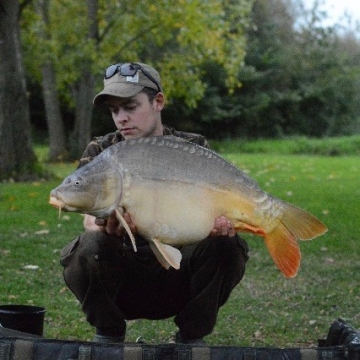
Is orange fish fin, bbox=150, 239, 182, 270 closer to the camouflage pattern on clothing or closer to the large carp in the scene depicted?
the large carp

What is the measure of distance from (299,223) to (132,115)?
0.87 metres

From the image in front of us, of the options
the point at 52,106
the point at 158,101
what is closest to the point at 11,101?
the point at 158,101

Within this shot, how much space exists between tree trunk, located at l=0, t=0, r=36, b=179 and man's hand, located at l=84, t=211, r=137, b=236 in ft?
35.4

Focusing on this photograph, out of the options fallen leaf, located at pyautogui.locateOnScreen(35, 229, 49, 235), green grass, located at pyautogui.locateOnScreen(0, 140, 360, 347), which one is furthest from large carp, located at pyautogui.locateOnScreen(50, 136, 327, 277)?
fallen leaf, located at pyautogui.locateOnScreen(35, 229, 49, 235)

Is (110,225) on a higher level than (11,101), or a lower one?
higher

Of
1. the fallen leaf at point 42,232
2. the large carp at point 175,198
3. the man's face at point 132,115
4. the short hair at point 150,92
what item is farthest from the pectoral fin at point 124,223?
the fallen leaf at point 42,232

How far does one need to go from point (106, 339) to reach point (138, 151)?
0.99 meters

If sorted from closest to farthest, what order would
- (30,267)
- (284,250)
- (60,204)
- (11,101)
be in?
(60,204) → (284,250) → (30,267) → (11,101)

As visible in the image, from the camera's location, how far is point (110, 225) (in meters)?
3.47

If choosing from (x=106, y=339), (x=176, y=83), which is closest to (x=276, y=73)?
(x=176, y=83)

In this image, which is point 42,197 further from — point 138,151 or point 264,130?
point 264,130

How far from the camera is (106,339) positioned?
3.98 metres

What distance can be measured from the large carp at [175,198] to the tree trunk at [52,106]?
20.4 m

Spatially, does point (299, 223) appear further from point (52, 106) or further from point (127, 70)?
point (52, 106)
